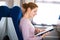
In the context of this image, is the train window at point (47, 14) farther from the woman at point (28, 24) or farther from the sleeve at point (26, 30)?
the sleeve at point (26, 30)

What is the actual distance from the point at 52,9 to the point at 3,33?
1.68m

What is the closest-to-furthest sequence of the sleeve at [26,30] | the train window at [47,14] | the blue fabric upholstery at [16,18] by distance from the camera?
the blue fabric upholstery at [16,18] → the sleeve at [26,30] → the train window at [47,14]

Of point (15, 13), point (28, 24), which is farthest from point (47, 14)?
point (15, 13)

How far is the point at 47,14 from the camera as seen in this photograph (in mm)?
3168

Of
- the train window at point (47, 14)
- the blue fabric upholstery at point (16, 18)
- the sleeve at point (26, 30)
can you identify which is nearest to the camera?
the blue fabric upholstery at point (16, 18)

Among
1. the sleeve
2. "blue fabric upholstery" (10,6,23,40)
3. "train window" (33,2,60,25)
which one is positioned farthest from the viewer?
"train window" (33,2,60,25)

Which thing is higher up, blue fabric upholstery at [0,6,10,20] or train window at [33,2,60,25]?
blue fabric upholstery at [0,6,10,20]

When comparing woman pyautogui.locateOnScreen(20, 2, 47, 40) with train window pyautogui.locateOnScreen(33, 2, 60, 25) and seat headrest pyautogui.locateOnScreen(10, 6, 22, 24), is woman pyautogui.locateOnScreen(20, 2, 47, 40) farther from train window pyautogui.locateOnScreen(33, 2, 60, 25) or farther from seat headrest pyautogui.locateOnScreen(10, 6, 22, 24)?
train window pyautogui.locateOnScreen(33, 2, 60, 25)

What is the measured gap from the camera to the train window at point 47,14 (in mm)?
3141

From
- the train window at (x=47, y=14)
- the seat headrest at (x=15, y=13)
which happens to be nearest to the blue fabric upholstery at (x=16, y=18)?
the seat headrest at (x=15, y=13)

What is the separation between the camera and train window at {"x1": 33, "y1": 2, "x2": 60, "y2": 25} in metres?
3.14

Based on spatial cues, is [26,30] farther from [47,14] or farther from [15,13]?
[47,14]

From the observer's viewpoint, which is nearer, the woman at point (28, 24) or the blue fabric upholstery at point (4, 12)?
the blue fabric upholstery at point (4, 12)

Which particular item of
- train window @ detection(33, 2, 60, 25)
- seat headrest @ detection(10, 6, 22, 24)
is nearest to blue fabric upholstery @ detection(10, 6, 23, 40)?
seat headrest @ detection(10, 6, 22, 24)
